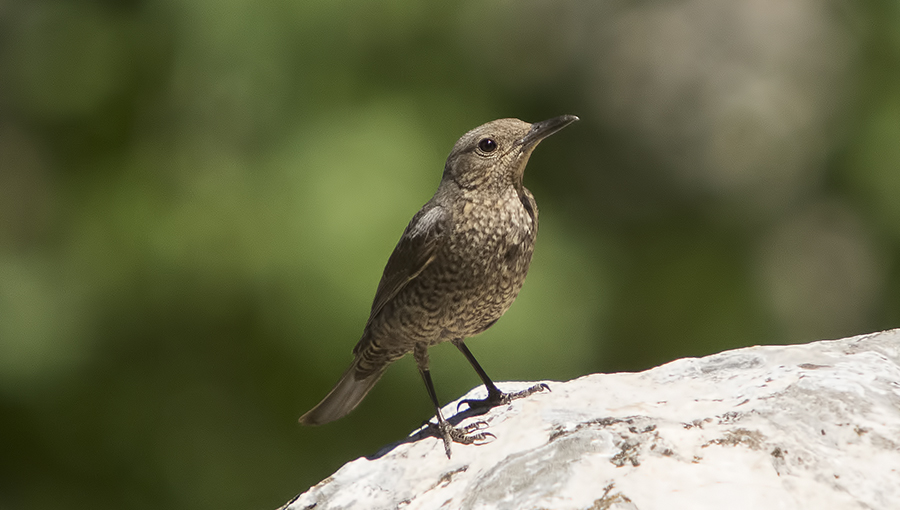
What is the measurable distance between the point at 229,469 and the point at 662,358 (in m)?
3.10

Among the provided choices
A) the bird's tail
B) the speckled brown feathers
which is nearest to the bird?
the speckled brown feathers

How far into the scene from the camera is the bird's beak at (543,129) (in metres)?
3.47

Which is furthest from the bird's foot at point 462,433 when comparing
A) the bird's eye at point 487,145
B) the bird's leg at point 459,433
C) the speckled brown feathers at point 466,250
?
the bird's eye at point 487,145

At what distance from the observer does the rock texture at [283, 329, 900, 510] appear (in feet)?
8.14

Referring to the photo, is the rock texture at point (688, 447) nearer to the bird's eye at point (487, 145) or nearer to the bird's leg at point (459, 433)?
the bird's leg at point (459, 433)

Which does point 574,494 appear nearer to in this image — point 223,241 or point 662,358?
point 223,241

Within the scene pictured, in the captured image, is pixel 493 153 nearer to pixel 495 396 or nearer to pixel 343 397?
pixel 495 396

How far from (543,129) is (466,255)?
61cm

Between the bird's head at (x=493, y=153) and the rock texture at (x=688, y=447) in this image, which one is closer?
the rock texture at (x=688, y=447)

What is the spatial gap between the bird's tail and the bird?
285 mm

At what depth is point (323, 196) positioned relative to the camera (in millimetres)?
5523

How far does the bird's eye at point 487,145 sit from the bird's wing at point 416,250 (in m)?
0.31

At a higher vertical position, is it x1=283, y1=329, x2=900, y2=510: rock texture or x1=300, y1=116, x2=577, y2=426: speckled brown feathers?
x1=300, y1=116, x2=577, y2=426: speckled brown feathers

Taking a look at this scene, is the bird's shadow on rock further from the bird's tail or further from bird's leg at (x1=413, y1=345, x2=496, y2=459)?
the bird's tail
